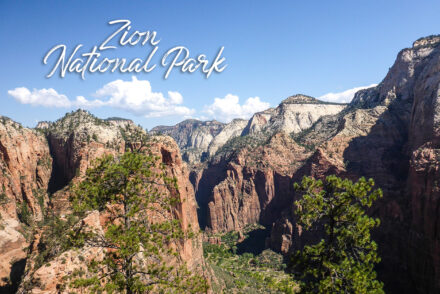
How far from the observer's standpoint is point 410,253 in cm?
5288

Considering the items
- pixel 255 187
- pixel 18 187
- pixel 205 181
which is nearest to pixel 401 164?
pixel 255 187

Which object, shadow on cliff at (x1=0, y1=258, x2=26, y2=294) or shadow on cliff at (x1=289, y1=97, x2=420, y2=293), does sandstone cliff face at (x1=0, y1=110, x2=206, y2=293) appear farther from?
shadow on cliff at (x1=289, y1=97, x2=420, y2=293)

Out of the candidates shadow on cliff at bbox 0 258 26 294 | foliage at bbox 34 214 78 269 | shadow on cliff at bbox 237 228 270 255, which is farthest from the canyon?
shadow on cliff at bbox 237 228 270 255

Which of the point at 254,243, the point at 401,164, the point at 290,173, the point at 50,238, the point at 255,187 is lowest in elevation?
the point at 254,243

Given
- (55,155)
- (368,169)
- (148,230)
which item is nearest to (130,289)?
(148,230)

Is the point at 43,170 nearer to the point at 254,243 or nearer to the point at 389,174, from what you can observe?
the point at 389,174

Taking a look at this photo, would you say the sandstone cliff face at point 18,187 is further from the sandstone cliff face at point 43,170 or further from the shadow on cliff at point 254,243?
the shadow on cliff at point 254,243

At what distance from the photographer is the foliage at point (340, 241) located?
14039 millimetres

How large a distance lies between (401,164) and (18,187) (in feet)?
306

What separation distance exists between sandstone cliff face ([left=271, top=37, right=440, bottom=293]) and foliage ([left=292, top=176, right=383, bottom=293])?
45702 millimetres

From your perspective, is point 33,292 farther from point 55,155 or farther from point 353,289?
point 55,155

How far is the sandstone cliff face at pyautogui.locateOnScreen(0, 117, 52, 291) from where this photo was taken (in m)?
29.6

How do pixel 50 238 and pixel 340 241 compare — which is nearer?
pixel 340 241

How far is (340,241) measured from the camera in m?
15.2
